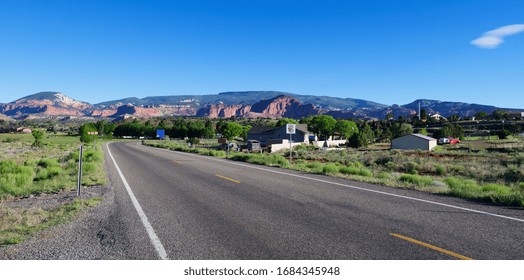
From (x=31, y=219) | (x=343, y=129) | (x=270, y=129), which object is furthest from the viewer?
(x=343, y=129)

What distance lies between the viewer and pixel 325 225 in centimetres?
663

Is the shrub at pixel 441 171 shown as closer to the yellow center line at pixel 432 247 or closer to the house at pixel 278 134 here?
the yellow center line at pixel 432 247

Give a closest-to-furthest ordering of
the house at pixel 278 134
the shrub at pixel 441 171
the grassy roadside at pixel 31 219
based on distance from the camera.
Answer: the grassy roadside at pixel 31 219 < the shrub at pixel 441 171 < the house at pixel 278 134

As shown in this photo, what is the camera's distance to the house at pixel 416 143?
199 feet

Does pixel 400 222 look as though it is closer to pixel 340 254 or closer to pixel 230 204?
pixel 340 254

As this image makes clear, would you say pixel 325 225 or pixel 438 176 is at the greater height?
pixel 325 225

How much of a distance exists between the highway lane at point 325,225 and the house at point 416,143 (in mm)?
55361

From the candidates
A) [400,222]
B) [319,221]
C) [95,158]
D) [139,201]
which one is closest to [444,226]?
[400,222]

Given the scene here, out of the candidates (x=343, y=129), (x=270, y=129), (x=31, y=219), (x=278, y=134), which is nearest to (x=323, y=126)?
(x=343, y=129)

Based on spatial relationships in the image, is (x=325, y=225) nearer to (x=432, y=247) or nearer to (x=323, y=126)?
(x=432, y=247)

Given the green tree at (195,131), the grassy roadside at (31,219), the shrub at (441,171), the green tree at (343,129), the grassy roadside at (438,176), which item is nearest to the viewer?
the grassy roadside at (31,219)

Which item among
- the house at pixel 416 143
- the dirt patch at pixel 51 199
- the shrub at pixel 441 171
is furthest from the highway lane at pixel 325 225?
the house at pixel 416 143

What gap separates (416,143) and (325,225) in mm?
62307
